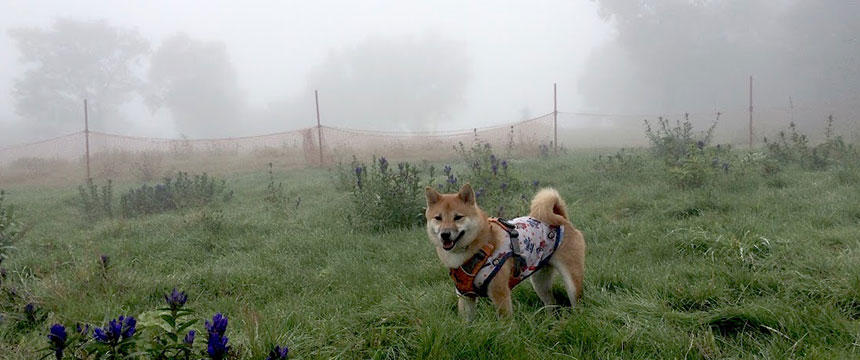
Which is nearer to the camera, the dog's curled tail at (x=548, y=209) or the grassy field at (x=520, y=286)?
the grassy field at (x=520, y=286)

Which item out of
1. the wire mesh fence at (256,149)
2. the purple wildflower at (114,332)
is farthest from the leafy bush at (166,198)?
the purple wildflower at (114,332)

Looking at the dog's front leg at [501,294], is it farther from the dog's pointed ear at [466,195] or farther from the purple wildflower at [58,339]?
the purple wildflower at [58,339]

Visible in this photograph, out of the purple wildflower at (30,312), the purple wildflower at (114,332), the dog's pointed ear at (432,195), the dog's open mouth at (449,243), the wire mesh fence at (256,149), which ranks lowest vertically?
the purple wildflower at (30,312)

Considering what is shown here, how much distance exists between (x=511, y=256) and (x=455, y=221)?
0.42 m

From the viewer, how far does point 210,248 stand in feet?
18.2

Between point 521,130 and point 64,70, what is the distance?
53.6m

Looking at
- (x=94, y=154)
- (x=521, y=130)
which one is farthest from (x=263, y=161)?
(x=521, y=130)

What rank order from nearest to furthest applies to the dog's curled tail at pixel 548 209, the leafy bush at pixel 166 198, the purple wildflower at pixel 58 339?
the purple wildflower at pixel 58 339
the dog's curled tail at pixel 548 209
the leafy bush at pixel 166 198

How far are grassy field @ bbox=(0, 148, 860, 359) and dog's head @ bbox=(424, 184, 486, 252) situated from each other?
0.43m

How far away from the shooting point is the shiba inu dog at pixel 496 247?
2979 millimetres

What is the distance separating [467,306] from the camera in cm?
309

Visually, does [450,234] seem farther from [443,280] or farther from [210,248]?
[210,248]

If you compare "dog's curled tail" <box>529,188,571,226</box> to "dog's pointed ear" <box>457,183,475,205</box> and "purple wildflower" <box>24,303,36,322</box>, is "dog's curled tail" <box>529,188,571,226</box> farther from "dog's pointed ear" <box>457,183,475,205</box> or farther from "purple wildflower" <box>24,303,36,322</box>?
"purple wildflower" <box>24,303,36,322</box>

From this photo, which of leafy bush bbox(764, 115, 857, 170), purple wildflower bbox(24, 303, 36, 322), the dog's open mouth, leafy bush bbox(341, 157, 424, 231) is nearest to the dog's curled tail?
the dog's open mouth
